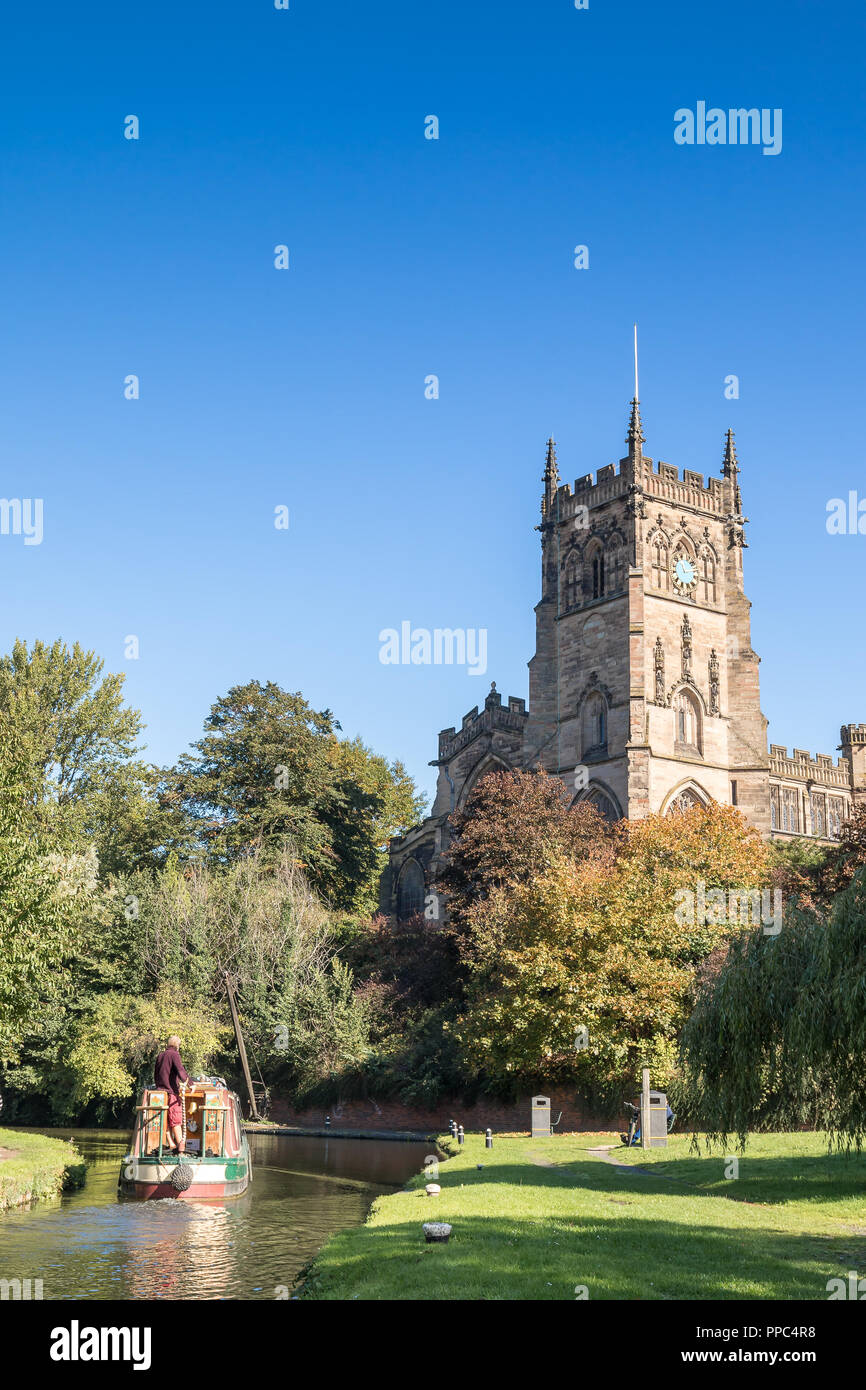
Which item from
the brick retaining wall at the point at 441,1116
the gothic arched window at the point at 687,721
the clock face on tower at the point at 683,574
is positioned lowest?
the brick retaining wall at the point at 441,1116

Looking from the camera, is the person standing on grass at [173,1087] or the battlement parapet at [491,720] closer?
the person standing on grass at [173,1087]

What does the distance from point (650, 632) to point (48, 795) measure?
86.5ft

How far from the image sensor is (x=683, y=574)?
58.8 metres

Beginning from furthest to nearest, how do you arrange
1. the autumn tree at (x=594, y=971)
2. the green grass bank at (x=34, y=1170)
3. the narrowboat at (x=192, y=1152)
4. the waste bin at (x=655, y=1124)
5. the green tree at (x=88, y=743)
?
the green tree at (x=88, y=743) → the autumn tree at (x=594, y=971) → the waste bin at (x=655, y=1124) → the narrowboat at (x=192, y=1152) → the green grass bank at (x=34, y=1170)

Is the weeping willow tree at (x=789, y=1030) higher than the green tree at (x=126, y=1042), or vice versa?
the weeping willow tree at (x=789, y=1030)

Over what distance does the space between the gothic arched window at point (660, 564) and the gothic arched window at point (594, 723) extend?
572 centimetres

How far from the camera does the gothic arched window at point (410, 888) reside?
67125mm

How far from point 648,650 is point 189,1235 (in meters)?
41.1

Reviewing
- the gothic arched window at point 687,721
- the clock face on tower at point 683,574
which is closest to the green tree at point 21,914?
the gothic arched window at point 687,721

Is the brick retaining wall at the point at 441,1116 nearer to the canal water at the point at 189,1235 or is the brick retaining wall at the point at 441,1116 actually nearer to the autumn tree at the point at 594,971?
the autumn tree at the point at 594,971
